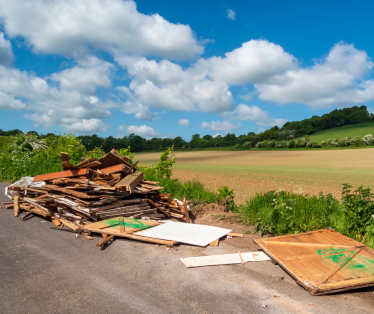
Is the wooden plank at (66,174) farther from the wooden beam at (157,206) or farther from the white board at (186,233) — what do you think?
the white board at (186,233)

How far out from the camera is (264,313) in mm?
3436

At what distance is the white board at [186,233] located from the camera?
5.98 m

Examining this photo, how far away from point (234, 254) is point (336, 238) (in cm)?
226

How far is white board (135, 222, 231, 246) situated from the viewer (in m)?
5.98

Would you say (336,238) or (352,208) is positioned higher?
(352,208)

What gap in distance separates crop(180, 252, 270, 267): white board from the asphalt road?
0.13 meters

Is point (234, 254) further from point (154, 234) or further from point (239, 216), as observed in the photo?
point (239, 216)

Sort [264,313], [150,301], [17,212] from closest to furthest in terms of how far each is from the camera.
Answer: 1. [264,313]
2. [150,301]
3. [17,212]

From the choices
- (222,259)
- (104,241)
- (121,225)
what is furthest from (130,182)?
(222,259)

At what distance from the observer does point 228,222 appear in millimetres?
→ 7758

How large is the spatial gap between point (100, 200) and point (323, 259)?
5.60 meters

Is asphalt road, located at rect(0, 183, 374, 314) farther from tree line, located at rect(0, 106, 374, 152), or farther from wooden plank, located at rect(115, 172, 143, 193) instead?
tree line, located at rect(0, 106, 374, 152)

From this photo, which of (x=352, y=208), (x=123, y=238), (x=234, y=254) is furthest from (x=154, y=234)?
(x=352, y=208)

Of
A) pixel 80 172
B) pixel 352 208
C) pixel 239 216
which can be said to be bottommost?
pixel 239 216
